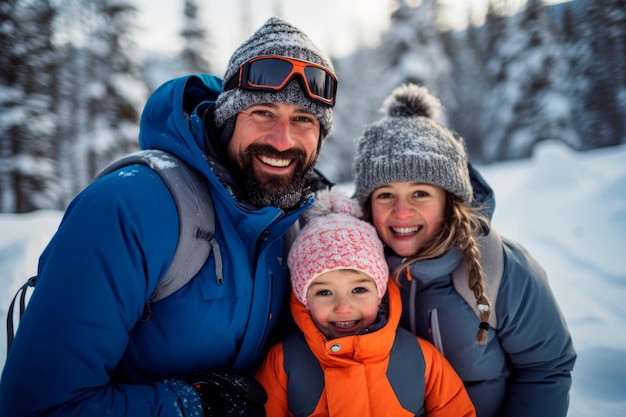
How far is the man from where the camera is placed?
58.0 inches

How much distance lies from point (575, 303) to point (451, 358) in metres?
2.26

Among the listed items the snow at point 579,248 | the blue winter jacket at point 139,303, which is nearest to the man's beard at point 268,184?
the blue winter jacket at point 139,303

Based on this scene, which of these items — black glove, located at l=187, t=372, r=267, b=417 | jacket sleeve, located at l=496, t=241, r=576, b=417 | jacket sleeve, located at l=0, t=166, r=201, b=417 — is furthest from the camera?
jacket sleeve, located at l=496, t=241, r=576, b=417

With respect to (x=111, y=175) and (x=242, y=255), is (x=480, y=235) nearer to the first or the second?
(x=242, y=255)

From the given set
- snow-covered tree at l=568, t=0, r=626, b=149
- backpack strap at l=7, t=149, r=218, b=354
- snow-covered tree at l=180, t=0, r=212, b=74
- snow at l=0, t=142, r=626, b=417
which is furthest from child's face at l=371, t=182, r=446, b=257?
snow-covered tree at l=568, t=0, r=626, b=149

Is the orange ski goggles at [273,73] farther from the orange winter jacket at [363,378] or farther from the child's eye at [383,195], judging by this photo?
the orange winter jacket at [363,378]

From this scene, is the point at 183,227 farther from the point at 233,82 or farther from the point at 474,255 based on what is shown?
the point at 474,255

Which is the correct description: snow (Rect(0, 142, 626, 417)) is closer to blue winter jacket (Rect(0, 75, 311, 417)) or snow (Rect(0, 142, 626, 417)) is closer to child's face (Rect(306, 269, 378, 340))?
blue winter jacket (Rect(0, 75, 311, 417))

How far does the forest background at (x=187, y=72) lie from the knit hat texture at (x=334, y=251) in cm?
837

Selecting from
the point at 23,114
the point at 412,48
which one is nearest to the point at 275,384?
the point at 23,114

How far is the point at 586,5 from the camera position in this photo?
64.4 feet

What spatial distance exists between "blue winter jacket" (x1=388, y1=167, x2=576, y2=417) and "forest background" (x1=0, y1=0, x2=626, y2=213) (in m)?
8.26

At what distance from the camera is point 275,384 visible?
2.28 meters

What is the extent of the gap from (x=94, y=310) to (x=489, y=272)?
7.94 ft
